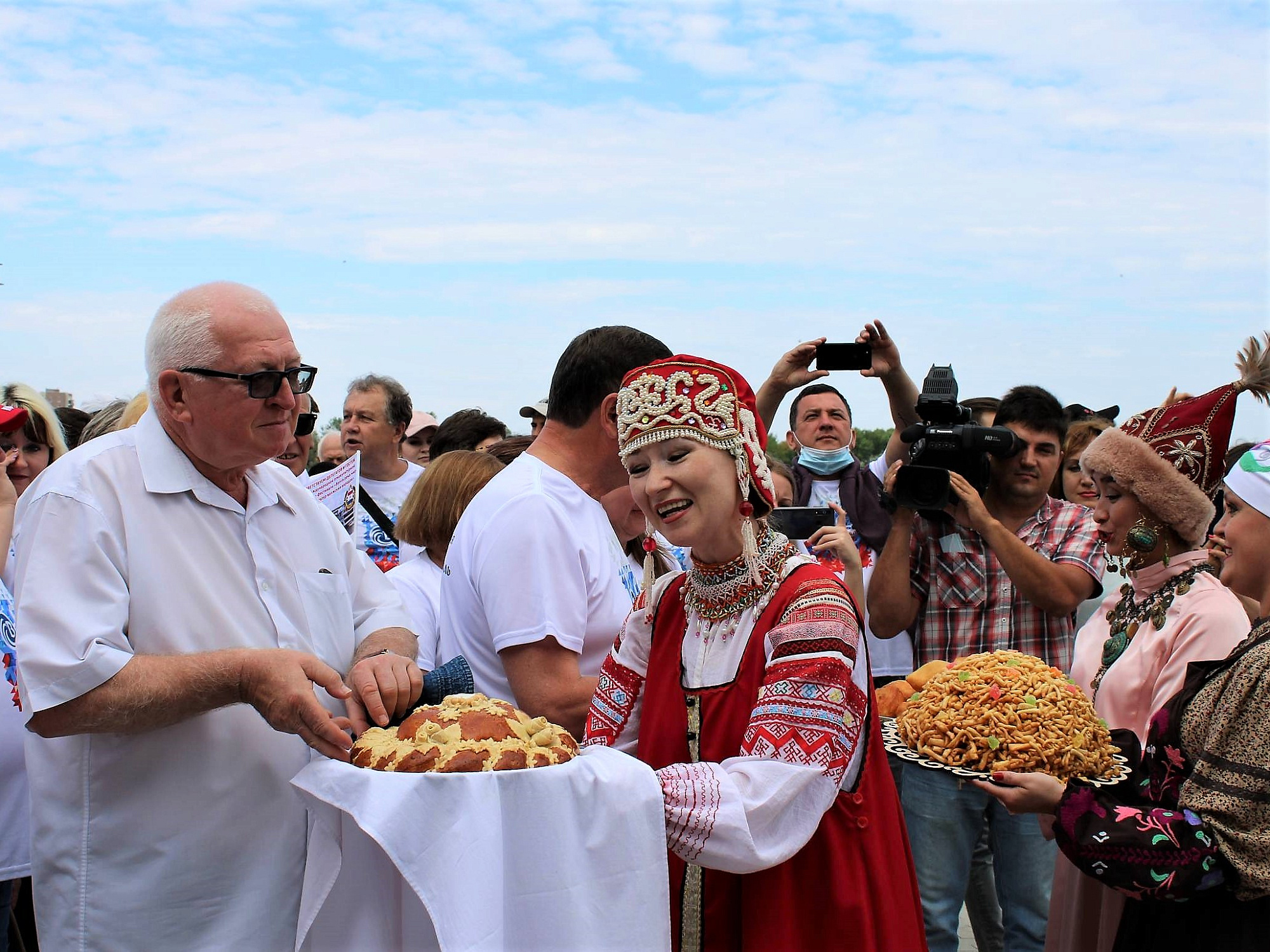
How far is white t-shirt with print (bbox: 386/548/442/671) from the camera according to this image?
3.99 meters

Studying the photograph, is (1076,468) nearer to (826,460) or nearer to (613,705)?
(826,460)

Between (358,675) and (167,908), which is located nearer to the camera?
(167,908)

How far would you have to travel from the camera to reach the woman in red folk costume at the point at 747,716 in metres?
2.19

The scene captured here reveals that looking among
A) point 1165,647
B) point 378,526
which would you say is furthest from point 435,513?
point 1165,647

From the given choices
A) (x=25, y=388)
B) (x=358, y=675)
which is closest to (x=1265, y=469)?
(x=358, y=675)

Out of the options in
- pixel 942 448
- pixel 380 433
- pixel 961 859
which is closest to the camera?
pixel 961 859

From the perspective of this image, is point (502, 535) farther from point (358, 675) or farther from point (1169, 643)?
point (1169, 643)

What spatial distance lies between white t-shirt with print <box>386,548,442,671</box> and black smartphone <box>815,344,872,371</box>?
183 cm

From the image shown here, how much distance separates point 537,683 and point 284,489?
2.73ft

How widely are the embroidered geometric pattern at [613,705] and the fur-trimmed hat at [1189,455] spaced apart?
74.4 inches

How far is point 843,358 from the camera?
4.62 metres

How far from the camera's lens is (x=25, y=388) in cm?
456

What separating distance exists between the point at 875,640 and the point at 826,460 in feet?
3.51

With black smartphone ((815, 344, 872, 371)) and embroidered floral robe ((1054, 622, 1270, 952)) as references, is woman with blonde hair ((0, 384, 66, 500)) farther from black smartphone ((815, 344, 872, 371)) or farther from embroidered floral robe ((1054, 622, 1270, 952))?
embroidered floral robe ((1054, 622, 1270, 952))
